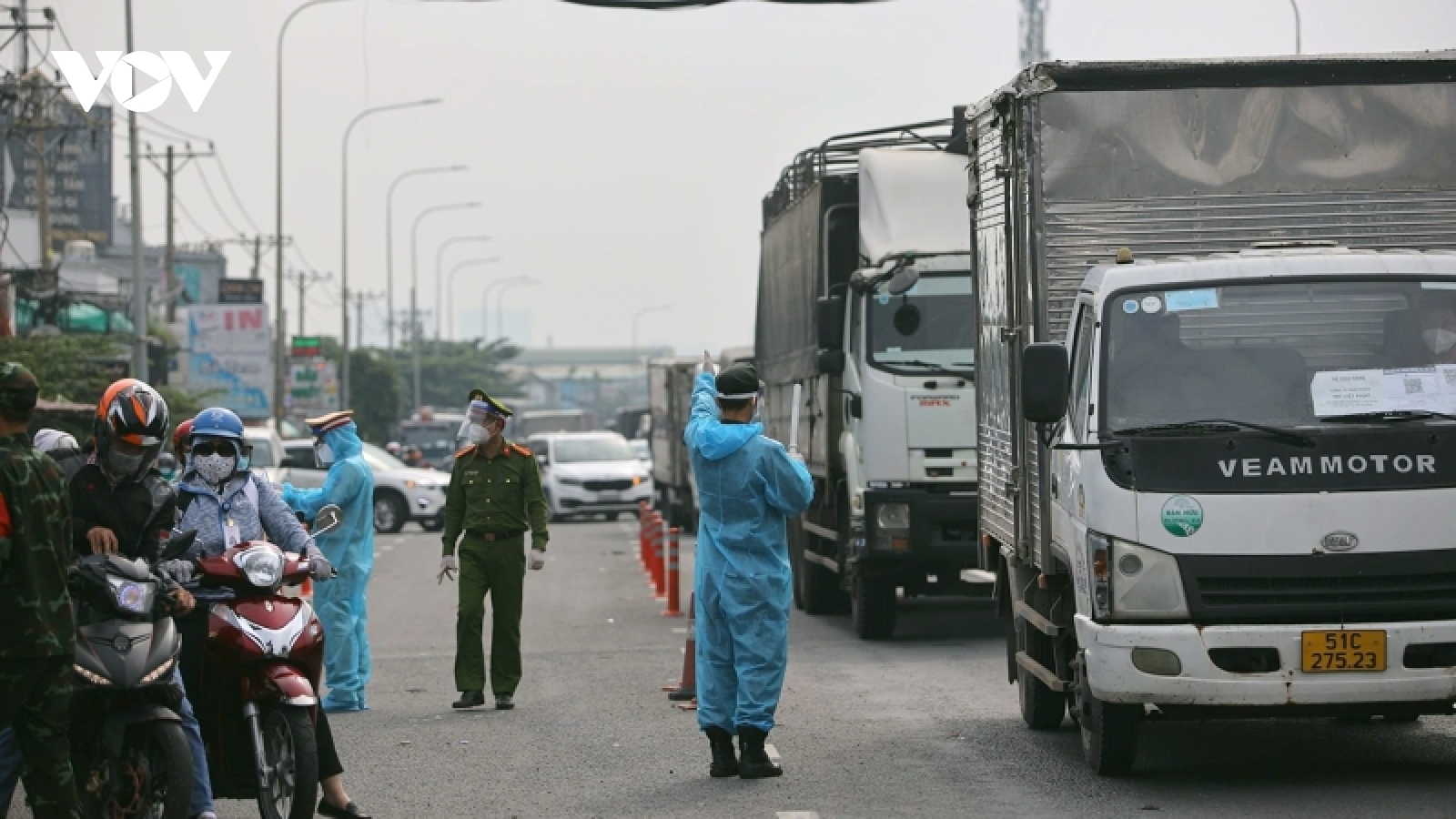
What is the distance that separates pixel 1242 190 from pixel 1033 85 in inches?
41.7

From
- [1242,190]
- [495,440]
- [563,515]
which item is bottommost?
[563,515]

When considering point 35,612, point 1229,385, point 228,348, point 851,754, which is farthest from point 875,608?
point 228,348

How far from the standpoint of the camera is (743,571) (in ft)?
30.3

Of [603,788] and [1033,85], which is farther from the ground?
[1033,85]

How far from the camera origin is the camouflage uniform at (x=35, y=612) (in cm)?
627

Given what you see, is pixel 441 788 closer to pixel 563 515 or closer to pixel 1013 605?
pixel 1013 605

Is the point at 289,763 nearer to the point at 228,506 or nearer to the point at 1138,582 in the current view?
the point at 228,506

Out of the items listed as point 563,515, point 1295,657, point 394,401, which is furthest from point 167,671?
point 394,401

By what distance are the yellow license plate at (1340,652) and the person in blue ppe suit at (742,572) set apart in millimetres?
2274

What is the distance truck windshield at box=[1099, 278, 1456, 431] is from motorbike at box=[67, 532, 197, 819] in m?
3.85

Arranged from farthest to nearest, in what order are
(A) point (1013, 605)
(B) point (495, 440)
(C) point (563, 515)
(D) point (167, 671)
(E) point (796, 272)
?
(C) point (563, 515)
(E) point (796, 272)
(B) point (495, 440)
(A) point (1013, 605)
(D) point (167, 671)

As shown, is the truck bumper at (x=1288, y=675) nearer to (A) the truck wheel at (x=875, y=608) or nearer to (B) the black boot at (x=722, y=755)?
(B) the black boot at (x=722, y=755)

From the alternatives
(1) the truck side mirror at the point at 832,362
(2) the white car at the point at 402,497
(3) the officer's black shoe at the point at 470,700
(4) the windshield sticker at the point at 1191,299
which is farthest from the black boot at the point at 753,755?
(2) the white car at the point at 402,497

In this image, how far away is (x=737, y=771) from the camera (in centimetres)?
938
